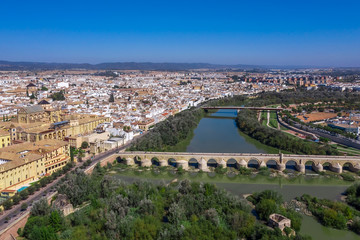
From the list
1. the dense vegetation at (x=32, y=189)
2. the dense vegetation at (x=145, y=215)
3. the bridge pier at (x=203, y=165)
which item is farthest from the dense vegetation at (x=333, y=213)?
the dense vegetation at (x=32, y=189)

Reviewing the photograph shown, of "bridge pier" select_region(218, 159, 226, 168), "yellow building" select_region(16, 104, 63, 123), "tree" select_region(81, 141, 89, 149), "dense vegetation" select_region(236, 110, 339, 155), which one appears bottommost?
"bridge pier" select_region(218, 159, 226, 168)

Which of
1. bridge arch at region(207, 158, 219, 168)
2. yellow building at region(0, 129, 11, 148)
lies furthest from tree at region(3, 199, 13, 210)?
bridge arch at region(207, 158, 219, 168)

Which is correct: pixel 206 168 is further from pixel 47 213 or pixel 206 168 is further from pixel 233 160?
pixel 47 213

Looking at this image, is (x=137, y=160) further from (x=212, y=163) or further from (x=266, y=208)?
(x=266, y=208)

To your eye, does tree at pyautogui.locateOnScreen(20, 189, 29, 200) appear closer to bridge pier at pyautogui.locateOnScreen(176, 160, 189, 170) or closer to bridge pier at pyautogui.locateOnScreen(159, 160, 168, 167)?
bridge pier at pyautogui.locateOnScreen(159, 160, 168, 167)

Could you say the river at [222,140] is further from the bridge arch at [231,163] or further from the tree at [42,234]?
the tree at [42,234]

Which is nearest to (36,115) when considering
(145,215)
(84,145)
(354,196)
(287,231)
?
(84,145)
